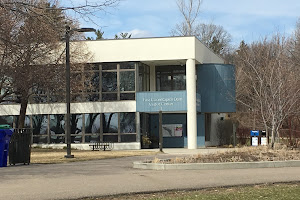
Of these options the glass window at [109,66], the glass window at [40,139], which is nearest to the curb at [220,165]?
the glass window at [109,66]

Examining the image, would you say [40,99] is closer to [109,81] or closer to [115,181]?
[109,81]

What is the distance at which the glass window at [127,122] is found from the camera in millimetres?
37500

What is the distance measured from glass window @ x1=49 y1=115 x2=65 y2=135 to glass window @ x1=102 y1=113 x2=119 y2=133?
11.0 feet

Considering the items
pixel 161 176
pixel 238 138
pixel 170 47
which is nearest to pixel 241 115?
pixel 238 138

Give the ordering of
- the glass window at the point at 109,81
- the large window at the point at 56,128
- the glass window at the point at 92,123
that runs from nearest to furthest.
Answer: the glass window at the point at 109,81
the glass window at the point at 92,123
the large window at the point at 56,128

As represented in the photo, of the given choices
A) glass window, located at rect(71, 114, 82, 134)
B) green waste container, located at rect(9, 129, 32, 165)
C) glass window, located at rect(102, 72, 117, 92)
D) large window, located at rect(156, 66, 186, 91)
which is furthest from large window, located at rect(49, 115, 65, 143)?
green waste container, located at rect(9, 129, 32, 165)

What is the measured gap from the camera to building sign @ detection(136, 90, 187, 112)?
123ft

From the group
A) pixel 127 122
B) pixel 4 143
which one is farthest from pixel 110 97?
pixel 4 143

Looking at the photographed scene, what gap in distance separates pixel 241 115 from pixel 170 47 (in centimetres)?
1792

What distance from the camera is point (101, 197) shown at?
33.8ft

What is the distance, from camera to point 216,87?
3988 cm

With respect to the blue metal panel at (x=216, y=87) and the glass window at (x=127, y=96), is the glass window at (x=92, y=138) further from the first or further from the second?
the blue metal panel at (x=216, y=87)

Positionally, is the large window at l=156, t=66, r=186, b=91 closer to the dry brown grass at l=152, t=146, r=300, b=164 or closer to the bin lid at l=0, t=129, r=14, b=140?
the dry brown grass at l=152, t=146, r=300, b=164

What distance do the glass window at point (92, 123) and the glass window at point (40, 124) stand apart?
332cm
